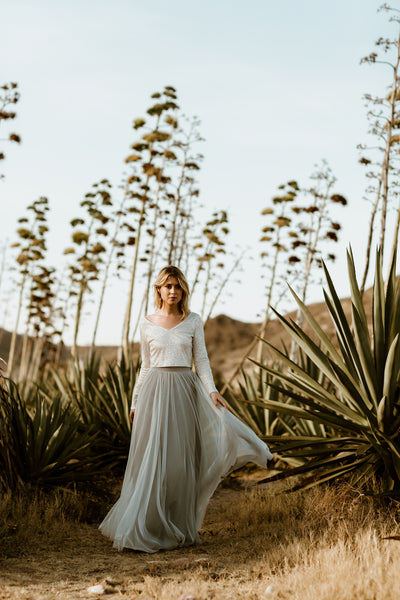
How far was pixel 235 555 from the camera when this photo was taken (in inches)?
Result: 170

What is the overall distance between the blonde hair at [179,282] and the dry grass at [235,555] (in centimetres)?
168

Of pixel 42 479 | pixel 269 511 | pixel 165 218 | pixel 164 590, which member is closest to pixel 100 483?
pixel 42 479

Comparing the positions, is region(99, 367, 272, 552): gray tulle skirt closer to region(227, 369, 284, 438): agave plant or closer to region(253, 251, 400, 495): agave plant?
region(253, 251, 400, 495): agave plant

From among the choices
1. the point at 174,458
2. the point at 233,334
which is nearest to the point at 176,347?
the point at 174,458

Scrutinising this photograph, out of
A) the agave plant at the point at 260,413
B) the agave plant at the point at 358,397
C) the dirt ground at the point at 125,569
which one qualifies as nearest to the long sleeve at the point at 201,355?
the agave plant at the point at 358,397

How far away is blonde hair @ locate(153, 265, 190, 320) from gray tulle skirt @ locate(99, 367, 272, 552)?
1.51ft

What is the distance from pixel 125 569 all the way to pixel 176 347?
153cm

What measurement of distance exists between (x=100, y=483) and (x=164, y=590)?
361 centimetres

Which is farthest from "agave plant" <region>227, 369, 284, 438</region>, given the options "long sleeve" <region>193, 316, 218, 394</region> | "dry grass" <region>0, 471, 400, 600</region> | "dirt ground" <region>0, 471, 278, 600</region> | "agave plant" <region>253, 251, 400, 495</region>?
"long sleeve" <region>193, 316, 218, 394</region>

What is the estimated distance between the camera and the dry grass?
3338 mm

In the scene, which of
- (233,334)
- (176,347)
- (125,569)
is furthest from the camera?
(233,334)

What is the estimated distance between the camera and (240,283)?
1371 centimetres

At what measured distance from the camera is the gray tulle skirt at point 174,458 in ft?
15.0

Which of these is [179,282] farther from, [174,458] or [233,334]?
[233,334]
